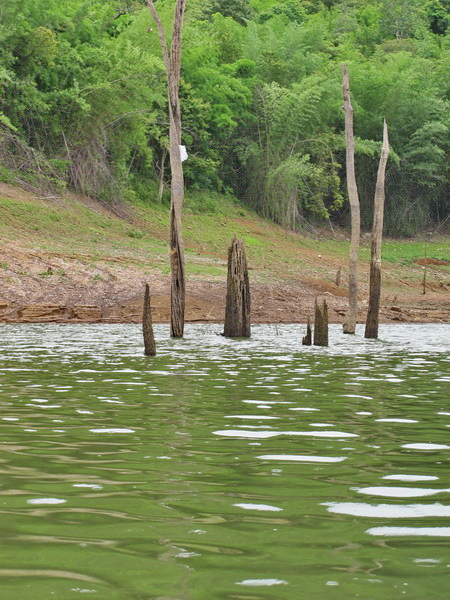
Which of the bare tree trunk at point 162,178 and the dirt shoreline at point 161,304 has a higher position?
the bare tree trunk at point 162,178

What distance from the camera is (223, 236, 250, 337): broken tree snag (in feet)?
66.2

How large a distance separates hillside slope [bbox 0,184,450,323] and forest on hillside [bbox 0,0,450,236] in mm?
2788

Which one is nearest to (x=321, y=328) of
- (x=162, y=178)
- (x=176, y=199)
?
(x=176, y=199)

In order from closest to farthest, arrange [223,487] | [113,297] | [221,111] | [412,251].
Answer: [223,487] < [113,297] < [221,111] < [412,251]

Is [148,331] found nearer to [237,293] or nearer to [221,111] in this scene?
[237,293]

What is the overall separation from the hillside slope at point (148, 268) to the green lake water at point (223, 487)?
14.7 meters

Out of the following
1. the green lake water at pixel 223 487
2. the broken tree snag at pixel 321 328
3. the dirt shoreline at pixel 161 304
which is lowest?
the dirt shoreline at pixel 161 304

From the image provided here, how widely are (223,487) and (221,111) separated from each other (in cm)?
4507

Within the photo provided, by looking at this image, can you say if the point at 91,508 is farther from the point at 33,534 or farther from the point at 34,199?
the point at 34,199

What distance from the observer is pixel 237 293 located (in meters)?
20.4

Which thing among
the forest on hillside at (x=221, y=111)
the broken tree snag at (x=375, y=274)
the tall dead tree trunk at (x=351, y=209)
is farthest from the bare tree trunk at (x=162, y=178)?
the broken tree snag at (x=375, y=274)

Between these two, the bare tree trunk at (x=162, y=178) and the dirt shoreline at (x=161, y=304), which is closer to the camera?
the dirt shoreline at (x=161, y=304)

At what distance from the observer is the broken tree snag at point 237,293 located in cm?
2019

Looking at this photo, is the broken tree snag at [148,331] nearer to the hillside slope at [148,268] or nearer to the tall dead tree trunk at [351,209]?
the tall dead tree trunk at [351,209]
